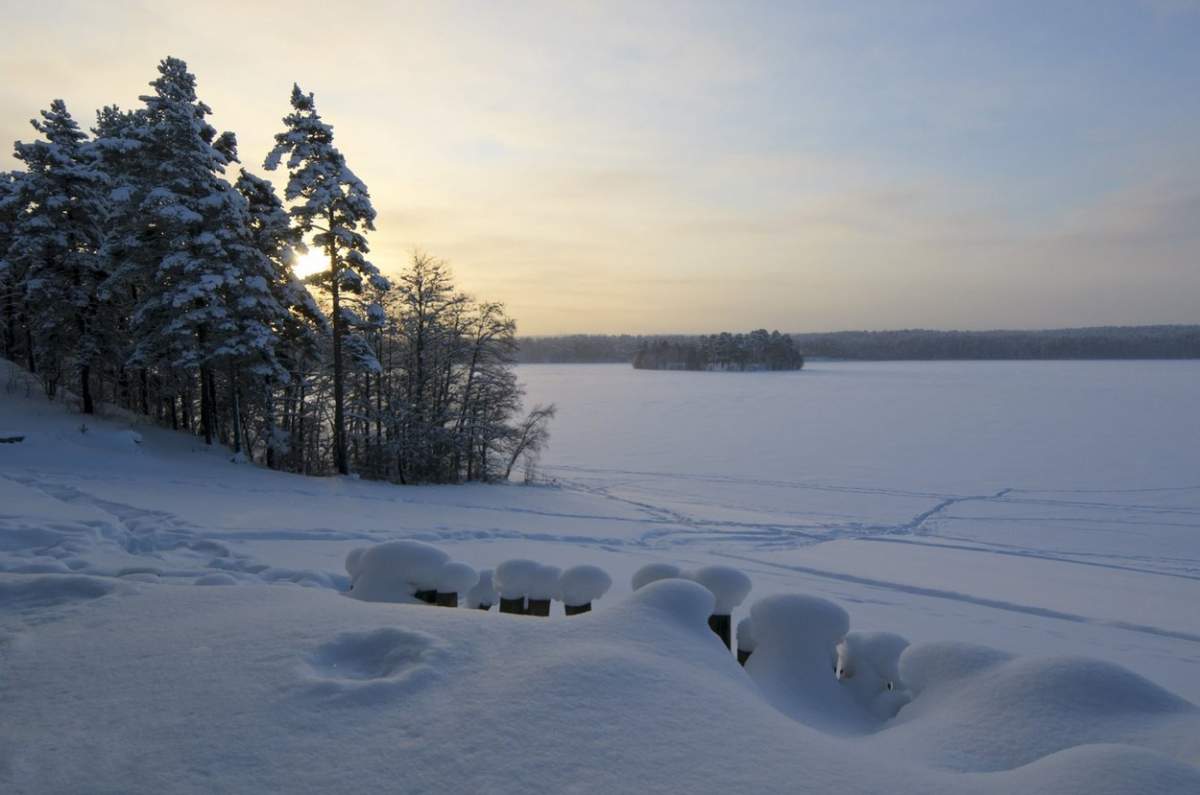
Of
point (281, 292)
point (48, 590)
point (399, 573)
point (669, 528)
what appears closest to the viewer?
point (48, 590)

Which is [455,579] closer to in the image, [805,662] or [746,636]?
[746,636]

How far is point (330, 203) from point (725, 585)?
70.5 ft

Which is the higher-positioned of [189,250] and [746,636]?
[189,250]

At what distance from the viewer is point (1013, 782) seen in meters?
2.25

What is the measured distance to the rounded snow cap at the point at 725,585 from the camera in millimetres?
4125

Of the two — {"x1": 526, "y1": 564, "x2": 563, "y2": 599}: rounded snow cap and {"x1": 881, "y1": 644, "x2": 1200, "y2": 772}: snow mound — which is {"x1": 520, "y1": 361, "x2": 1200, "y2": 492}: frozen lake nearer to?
{"x1": 526, "y1": 564, "x2": 563, "y2": 599}: rounded snow cap

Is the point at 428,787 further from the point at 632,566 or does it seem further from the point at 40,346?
the point at 40,346

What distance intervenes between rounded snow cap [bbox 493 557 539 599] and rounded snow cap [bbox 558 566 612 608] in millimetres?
230

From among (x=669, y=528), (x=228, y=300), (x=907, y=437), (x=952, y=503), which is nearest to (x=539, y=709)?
(x=669, y=528)

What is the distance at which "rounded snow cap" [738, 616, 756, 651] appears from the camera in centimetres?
389

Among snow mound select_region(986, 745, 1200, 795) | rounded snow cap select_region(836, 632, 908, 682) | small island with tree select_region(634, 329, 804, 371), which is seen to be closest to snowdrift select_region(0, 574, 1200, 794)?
snow mound select_region(986, 745, 1200, 795)

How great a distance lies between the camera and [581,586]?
4.48 meters

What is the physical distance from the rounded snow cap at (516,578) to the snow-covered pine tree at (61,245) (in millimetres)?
23862

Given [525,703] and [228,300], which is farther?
[228,300]
